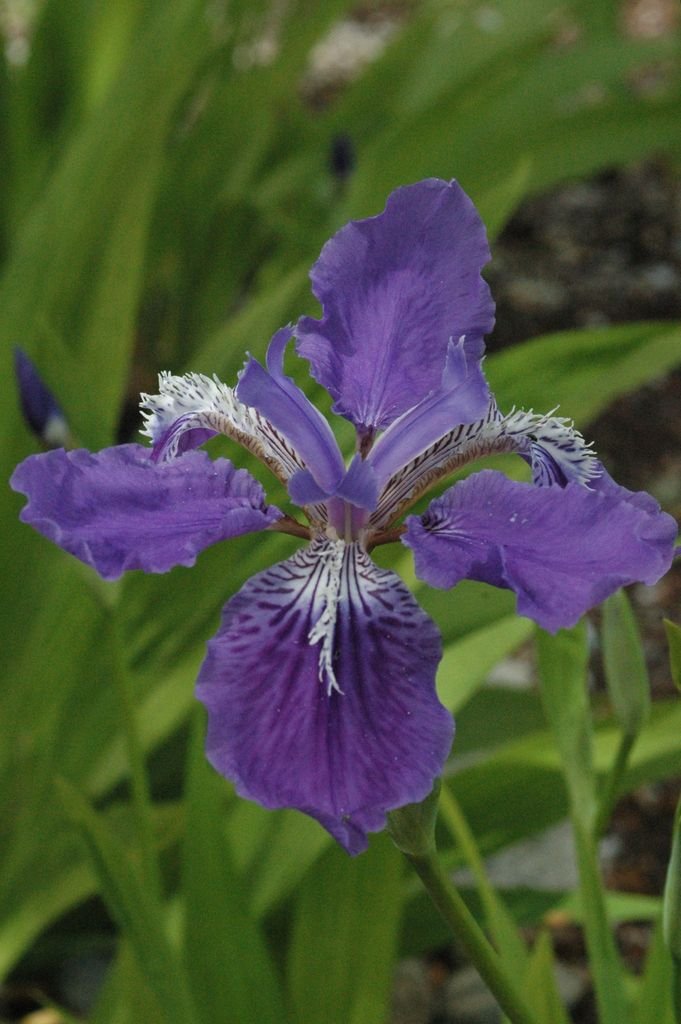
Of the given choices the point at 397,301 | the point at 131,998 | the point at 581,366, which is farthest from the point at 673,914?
the point at 581,366

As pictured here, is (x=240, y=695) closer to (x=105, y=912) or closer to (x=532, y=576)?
(x=532, y=576)

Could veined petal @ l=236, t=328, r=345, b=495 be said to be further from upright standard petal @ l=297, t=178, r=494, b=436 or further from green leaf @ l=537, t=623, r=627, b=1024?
green leaf @ l=537, t=623, r=627, b=1024

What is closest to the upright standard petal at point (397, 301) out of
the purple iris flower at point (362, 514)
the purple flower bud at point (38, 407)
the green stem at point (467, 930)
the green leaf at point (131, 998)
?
the purple iris flower at point (362, 514)

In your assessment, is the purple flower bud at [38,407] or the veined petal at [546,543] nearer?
the veined petal at [546,543]

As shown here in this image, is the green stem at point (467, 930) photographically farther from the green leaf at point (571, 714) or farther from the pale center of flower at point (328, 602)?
the green leaf at point (571, 714)

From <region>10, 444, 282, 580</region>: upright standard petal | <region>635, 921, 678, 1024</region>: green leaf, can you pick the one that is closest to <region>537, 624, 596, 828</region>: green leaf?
<region>635, 921, 678, 1024</region>: green leaf

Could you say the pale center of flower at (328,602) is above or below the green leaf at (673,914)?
above

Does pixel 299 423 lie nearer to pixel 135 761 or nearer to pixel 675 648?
pixel 675 648
